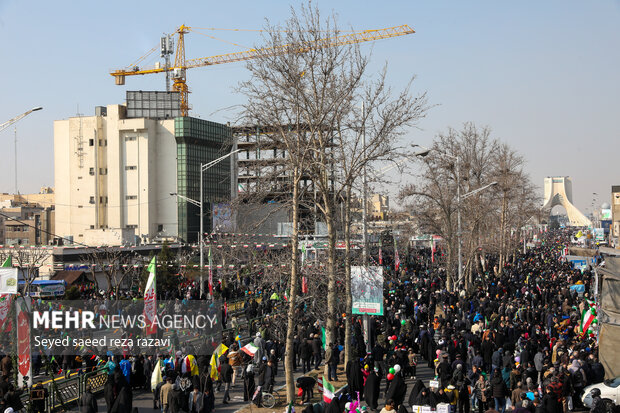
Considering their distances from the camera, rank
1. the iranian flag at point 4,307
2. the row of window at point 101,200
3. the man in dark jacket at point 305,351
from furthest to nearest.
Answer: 1. the row of window at point 101,200
2. the man in dark jacket at point 305,351
3. the iranian flag at point 4,307

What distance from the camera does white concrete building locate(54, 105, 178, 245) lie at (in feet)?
267

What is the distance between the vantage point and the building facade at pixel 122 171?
267 feet

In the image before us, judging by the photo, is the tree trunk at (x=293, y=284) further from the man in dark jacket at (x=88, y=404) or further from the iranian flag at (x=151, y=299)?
the iranian flag at (x=151, y=299)

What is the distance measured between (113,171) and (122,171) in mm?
1096

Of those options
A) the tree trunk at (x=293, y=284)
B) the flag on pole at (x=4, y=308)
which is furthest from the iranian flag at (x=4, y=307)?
the tree trunk at (x=293, y=284)

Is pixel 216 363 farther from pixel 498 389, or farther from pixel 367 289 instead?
pixel 498 389

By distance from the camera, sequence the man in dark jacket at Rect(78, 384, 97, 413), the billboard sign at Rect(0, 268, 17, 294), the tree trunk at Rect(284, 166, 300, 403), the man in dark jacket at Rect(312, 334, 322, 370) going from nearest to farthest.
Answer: the man in dark jacket at Rect(78, 384, 97, 413) < the tree trunk at Rect(284, 166, 300, 403) < the billboard sign at Rect(0, 268, 17, 294) < the man in dark jacket at Rect(312, 334, 322, 370)

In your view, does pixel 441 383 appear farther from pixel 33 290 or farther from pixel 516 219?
pixel 516 219

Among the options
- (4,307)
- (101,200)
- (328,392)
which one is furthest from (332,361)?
(101,200)

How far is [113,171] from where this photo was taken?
81812 millimetres

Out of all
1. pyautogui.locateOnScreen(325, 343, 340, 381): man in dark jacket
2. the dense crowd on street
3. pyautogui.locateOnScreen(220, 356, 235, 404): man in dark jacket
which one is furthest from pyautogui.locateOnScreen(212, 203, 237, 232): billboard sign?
pyautogui.locateOnScreen(325, 343, 340, 381): man in dark jacket

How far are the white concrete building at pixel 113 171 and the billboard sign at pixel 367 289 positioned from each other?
66.2m

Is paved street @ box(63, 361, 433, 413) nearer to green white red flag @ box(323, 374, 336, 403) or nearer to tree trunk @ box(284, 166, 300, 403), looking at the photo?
tree trunk @ box(284, 166, 300, 403)

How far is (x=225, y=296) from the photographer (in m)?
31.6
